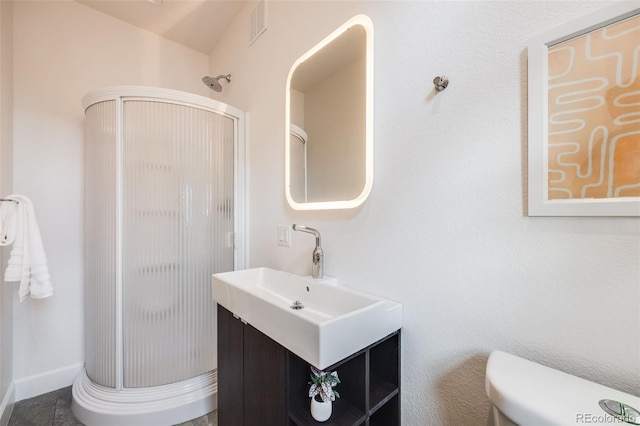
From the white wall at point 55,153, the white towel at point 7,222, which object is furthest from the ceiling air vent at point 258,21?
the white towel at point 7,222

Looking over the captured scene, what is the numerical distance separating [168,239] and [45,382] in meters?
1.32

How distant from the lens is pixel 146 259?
59.0 inches

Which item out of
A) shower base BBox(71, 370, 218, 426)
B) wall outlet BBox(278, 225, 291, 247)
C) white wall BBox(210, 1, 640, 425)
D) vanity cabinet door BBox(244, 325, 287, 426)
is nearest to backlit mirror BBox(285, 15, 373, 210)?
white wall BBox(210, 1, 640, 425)

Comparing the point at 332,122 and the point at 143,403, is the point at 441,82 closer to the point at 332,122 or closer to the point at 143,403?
the point at 332,122

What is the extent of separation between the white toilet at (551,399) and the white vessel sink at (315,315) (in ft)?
1.05

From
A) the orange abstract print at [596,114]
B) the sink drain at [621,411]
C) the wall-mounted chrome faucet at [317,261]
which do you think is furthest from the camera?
the wall-mounted chrome faucet at [317,261]

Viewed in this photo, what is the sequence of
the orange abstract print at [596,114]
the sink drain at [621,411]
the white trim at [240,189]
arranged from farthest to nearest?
the white trim at [240,189]
the orange abstract print at [596,114]
the sink drain at [621,411]

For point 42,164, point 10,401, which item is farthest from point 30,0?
point 10,401

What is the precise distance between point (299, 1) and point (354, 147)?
91 cm

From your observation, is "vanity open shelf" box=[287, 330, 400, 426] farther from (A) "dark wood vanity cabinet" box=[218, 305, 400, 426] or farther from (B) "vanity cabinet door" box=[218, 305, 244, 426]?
(B) "vanity cabinet door" box=[218, 305, 244, 426]

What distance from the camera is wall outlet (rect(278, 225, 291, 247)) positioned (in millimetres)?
1413

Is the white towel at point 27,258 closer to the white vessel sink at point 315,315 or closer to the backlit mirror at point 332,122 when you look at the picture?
the white vessel sink at point 315,315

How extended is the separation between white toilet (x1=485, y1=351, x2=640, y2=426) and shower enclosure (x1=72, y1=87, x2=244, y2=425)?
5.23 feet

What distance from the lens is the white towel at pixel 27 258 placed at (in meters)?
1.32
